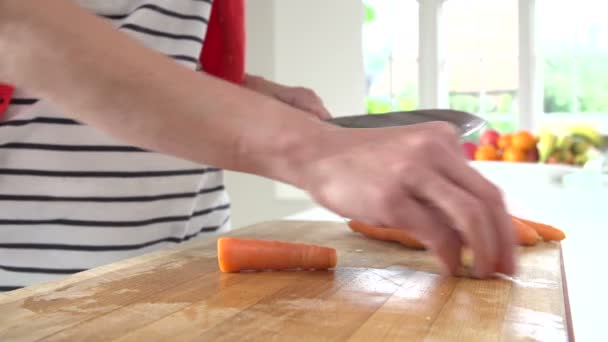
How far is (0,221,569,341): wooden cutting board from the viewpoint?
0.69 metres

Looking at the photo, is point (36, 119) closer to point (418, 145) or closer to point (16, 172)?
point (16, 172)

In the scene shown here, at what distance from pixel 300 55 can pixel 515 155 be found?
1260 millimetres

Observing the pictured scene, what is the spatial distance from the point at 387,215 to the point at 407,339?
0.13 m

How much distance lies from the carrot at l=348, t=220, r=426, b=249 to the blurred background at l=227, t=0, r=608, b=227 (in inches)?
78.2

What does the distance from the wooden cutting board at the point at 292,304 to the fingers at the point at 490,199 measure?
6 centimetres

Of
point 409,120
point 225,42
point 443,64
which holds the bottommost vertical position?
point 409,120

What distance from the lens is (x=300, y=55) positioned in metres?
3.27

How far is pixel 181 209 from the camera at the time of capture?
1178mm

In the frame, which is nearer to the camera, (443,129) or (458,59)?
(443,129)

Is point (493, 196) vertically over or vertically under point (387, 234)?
over

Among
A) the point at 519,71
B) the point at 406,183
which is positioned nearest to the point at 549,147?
the point at 519,71

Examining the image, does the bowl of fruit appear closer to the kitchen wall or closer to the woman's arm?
the kitchen wall

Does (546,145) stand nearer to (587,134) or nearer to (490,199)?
(587,134)

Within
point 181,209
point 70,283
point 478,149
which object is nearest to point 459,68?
point 478,149
